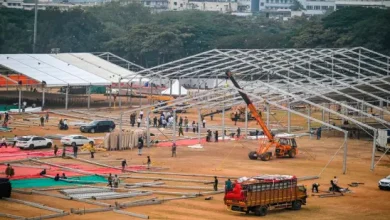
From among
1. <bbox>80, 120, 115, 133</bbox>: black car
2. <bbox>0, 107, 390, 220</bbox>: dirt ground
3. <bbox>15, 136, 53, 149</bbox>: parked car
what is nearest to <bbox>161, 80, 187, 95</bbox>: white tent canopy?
<bbox>0, 107, 390, 220</bbox>: dirt ground

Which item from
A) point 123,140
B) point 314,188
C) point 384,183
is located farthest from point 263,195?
Result: point 123,140

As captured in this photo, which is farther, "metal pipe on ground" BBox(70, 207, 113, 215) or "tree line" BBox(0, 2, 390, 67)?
"tree line" BBox(0, 2, 390, 67)

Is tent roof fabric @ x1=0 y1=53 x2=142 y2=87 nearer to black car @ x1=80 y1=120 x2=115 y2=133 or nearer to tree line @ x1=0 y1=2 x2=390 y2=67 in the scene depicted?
black car @ x1=80 y1=120 x2=115 y2=133

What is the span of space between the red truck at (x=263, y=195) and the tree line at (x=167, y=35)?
6740 centimetres

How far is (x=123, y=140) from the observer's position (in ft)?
176

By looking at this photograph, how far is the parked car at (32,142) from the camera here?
172ft

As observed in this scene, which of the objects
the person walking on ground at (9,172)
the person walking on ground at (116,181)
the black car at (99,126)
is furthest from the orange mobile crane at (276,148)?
the person walking on ground at (9,172)

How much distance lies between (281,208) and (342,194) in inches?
177

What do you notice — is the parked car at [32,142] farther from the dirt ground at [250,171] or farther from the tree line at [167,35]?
the tree line at [167,35]

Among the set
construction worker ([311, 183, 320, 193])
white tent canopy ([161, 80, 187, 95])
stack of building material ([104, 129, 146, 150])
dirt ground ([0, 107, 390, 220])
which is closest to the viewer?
dirt ground ([0, 107, 390, 220])

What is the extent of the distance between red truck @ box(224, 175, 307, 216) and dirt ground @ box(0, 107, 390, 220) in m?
0.32

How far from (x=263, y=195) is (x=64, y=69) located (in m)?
45.1

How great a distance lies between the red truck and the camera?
3569 centimetres

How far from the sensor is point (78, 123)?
216 feet
